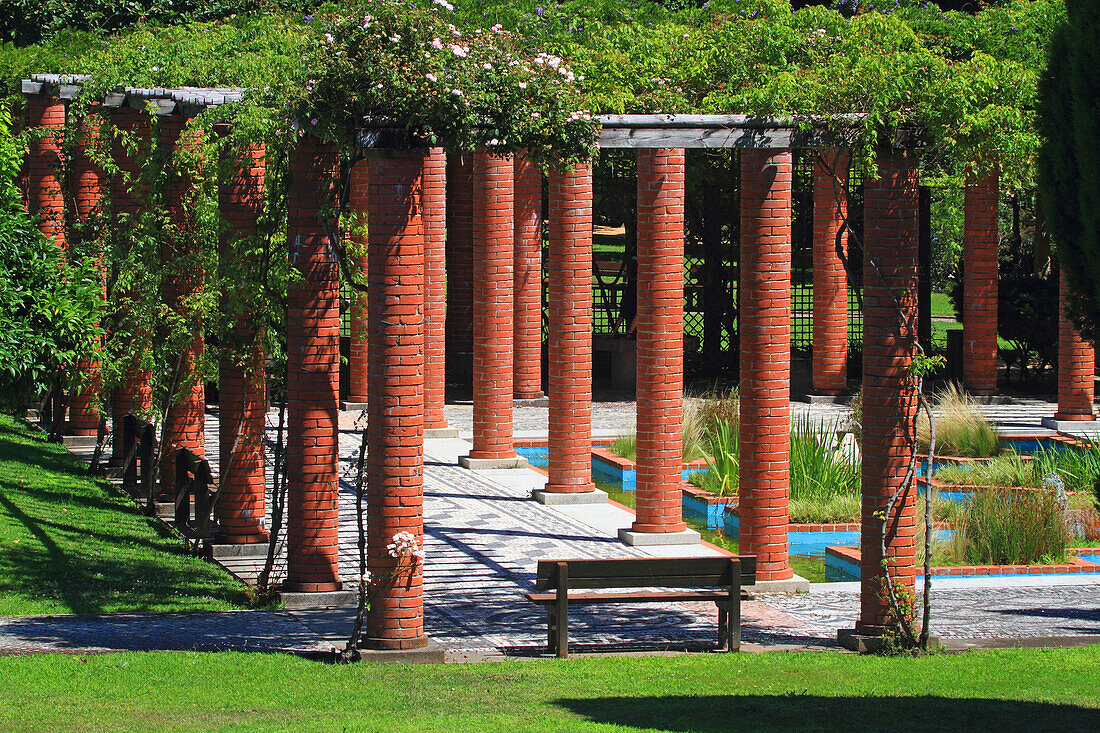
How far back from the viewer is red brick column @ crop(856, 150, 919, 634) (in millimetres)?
9578

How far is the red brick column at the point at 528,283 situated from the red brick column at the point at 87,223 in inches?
209

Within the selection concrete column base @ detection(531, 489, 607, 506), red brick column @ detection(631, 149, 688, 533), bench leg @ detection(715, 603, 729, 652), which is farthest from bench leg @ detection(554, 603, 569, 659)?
concrete column base @ detection(531, 489, 607, 506)

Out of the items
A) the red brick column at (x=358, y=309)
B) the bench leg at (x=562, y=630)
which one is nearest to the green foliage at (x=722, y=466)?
the red brick column at (x=358, y=309)

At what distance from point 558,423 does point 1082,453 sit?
6438 millimetres

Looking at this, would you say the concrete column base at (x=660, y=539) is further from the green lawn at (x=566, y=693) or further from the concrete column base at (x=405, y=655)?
the concrete column base at (x=405, y=655)

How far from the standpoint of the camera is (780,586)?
11516 millimetres

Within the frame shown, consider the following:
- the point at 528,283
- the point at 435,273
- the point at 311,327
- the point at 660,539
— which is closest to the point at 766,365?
the point at 660,539

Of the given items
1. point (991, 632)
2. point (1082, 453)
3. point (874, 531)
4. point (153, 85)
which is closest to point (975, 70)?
point (874, 531)

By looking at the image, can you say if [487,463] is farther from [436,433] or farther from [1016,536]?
[1016,536]

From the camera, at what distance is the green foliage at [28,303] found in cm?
991

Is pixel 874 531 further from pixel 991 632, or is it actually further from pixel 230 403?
pixel 230 403

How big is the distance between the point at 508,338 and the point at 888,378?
7.87m

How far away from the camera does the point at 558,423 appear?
1482 centimetres

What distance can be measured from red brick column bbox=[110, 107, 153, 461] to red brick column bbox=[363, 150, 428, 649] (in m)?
5.19
